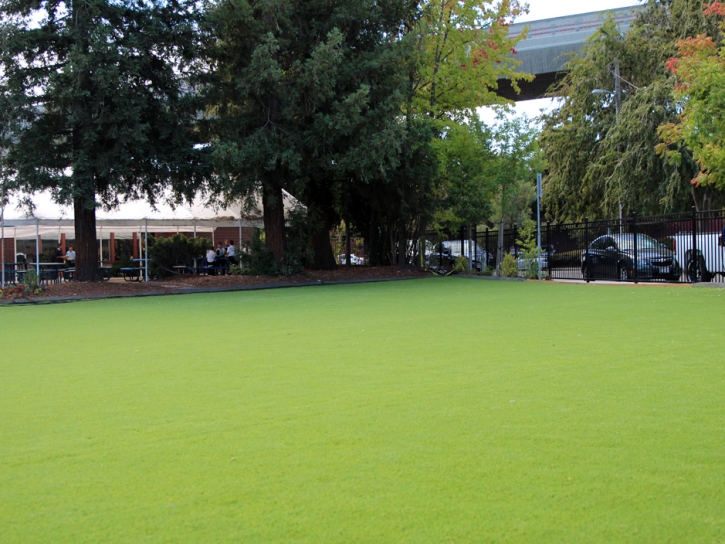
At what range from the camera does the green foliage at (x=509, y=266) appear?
26.6 metres

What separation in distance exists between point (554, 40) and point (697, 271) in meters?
22.7

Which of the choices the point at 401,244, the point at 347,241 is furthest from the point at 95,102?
the point at 347,241

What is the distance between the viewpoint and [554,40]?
4012 centimetres

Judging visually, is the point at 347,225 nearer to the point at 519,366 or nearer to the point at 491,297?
the point at 491,297

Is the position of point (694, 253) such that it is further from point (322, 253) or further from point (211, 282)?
point (211, 282)

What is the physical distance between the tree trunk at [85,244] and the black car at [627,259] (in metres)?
16.6

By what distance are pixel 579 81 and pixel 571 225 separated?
13231 millimetres

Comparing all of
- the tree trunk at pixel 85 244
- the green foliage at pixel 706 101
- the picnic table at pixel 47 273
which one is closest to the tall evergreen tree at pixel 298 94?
the tree trunk at pixel 85 244

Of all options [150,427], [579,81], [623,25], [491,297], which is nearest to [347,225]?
[579,81]

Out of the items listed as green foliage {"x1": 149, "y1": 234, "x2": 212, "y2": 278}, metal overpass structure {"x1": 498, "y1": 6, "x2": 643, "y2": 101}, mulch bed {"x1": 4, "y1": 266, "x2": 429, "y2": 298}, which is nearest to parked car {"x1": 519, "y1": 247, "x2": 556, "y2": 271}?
mulch bed {"x1": 4, "y1": 266, "x2": 429, "y2": 298}

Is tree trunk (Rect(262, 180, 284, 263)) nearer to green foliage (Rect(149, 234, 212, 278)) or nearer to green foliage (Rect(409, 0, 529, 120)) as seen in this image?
green foliage (Rect(149, 234, 212, 278))

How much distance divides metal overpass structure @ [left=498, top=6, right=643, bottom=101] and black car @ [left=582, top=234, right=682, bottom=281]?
17958mm

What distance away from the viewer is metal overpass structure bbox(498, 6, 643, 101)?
1563 inches

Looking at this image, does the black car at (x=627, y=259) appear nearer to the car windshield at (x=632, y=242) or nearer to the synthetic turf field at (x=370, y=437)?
the car windshield at (x=632, y=242)
